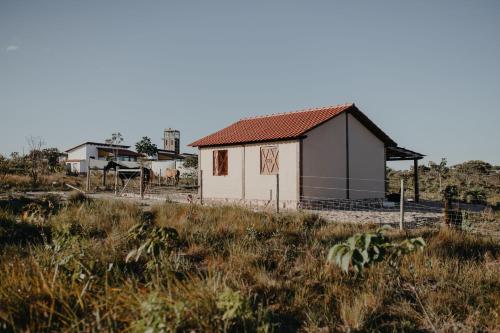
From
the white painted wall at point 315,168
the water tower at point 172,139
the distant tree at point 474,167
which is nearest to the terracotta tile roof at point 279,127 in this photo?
the white painted wall at point 315,168

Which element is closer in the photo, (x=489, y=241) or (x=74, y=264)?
(x=74, y=264)

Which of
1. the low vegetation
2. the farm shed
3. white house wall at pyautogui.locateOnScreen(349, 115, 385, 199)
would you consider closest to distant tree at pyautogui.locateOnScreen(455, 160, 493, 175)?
the farm shed

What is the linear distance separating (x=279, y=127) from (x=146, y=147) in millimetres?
44947

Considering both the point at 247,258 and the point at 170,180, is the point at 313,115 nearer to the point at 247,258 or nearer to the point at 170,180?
the point at 247,258

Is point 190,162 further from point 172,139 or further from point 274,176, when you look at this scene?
point 172,139

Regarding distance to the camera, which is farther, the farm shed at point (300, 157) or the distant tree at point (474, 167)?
the distant tree at point (474, 167)

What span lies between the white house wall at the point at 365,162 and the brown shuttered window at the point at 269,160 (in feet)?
11.9

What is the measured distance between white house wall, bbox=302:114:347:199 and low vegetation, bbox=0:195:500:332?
7235 mm

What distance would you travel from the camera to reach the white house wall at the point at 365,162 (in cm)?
1548

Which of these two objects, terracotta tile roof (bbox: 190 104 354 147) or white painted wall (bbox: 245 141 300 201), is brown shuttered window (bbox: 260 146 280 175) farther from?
terracotta tile roof (bbox: 190 104 354 147)

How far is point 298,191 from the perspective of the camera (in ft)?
43.3

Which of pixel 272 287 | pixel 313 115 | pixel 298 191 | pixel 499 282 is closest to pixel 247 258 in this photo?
pixel 272 287

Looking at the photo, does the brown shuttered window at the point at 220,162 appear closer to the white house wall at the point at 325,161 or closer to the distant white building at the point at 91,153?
the white house wall at the point at 325,161

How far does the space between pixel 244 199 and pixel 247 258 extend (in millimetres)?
10198
